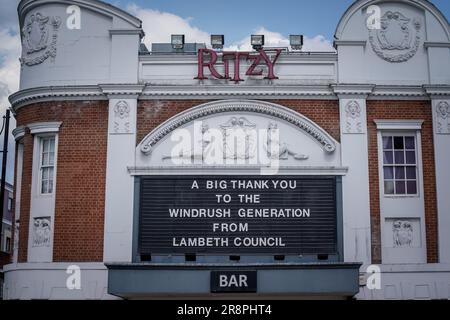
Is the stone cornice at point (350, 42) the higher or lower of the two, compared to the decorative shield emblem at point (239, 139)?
higher

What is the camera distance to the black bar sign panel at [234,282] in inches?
738

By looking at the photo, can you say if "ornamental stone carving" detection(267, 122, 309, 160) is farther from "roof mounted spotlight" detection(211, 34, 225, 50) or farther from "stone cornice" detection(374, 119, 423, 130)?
"roof mounted spotlight" detection(211, 34, 225, 50)

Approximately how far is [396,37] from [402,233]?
20.1ft

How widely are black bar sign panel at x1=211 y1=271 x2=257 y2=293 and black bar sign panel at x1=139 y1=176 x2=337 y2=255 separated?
167cm

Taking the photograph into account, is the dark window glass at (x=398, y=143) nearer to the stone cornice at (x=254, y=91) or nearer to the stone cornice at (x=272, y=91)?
the stone cornice at (x=272, y=91)

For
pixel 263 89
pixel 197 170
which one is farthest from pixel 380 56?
pixel 197 170

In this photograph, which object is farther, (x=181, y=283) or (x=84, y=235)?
(x=84, y=235)

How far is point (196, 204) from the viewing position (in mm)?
20656

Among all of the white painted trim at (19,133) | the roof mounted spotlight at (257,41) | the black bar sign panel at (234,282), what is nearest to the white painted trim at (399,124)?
the roof mounted spotlight at (257,41)

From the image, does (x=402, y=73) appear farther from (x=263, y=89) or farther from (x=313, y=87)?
(x=263, y=89)

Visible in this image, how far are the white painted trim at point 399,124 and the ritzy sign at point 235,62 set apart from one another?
140 inches
